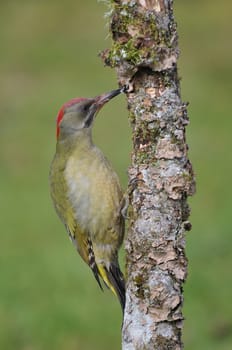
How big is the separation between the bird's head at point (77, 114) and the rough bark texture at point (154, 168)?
1.37m

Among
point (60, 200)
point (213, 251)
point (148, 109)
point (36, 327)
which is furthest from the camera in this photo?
point (213, 251)

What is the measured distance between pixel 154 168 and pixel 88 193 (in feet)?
4.96

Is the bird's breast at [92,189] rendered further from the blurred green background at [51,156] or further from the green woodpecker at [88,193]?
the blurred green background at [51,156]

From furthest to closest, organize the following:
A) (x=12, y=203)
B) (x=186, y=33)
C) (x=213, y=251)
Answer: (x=186, y=33) → (x=12, y=203) → (x=213, y=251)

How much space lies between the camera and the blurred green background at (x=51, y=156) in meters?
9.33

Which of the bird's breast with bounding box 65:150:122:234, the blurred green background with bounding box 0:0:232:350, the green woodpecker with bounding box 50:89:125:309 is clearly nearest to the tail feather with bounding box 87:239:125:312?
the green woodpecker with bounding box 50:89:125:309

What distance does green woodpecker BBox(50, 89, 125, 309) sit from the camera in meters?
6.48

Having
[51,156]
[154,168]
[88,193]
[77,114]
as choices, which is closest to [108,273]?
[88,193]

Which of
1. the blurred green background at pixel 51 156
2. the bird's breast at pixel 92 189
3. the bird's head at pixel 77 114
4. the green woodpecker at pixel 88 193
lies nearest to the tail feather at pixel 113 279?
the green woodpecker at pixel 88 193

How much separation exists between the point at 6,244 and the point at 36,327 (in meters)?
2.36

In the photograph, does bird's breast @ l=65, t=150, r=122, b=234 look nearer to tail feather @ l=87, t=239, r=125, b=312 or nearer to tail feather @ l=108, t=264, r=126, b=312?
tail feather @ l=87, t=239, r=125, b=312

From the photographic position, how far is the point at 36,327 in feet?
30.5

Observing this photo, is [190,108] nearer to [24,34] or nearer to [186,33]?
[186,33]

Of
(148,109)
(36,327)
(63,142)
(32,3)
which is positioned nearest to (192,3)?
(32,3)
